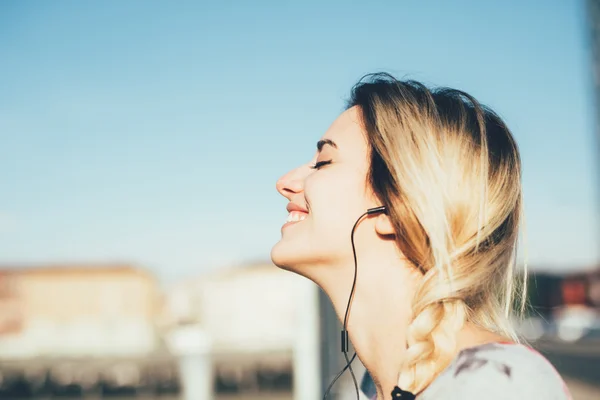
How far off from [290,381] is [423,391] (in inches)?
691

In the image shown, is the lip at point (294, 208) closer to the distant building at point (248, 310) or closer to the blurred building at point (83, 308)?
the distant building at point (248, 310)

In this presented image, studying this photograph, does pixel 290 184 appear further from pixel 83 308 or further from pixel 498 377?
pixel 83 308

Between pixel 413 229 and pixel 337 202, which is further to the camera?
pixel 337 202

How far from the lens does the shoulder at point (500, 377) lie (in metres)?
1.07

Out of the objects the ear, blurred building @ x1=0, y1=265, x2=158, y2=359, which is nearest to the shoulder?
the ear

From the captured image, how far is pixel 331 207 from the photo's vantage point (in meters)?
1.52

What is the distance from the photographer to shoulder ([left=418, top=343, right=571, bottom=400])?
107cm

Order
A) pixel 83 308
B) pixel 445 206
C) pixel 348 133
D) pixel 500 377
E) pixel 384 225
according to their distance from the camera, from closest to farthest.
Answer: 1. pixel 500 377
2. pixel 445 206
3. pixel 384 225
4. pixel 348 133
5. pixel 83 308

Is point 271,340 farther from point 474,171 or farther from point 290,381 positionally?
point 474,171

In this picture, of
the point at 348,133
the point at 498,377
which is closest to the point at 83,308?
the point at 348,133

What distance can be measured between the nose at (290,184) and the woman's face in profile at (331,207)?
3cm

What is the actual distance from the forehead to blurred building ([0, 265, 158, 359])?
24907 millimetres

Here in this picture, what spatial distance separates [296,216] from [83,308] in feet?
96.3

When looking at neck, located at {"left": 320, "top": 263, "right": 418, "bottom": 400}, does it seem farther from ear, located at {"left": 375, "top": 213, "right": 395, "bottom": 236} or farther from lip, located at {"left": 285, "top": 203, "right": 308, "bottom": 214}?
lip, located at {"left": 285, "top": 203, "right": 308, "bottom": 214}
